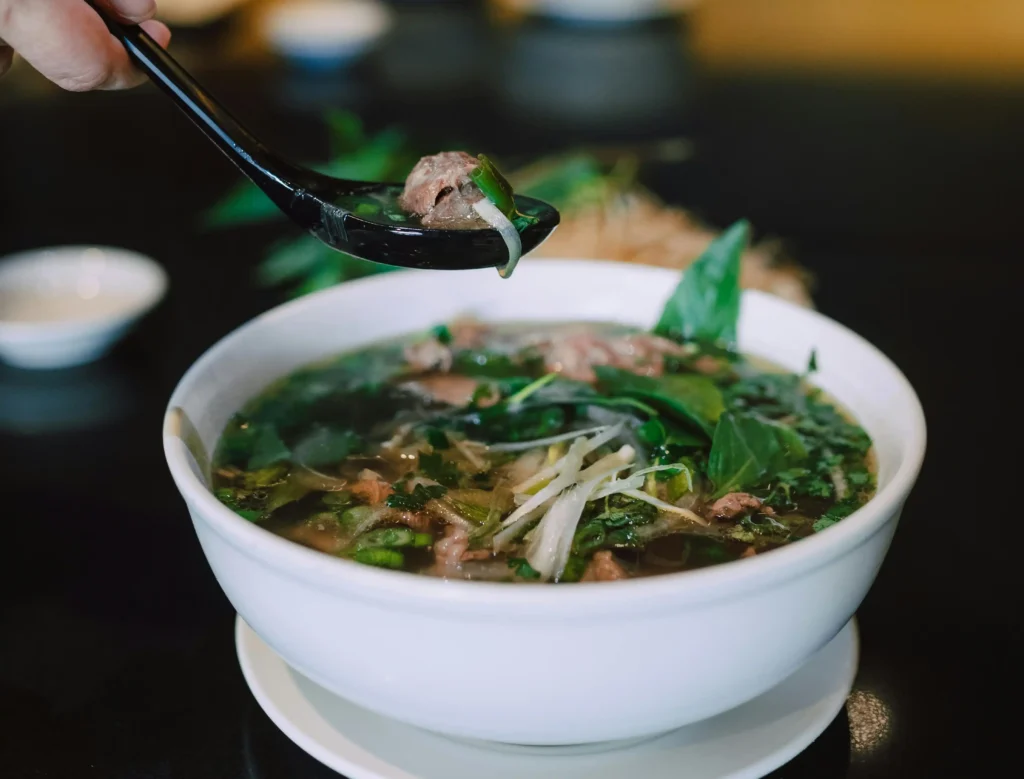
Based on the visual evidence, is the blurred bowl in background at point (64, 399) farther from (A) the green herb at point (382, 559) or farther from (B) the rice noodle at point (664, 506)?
(B) the rice noodle at point (664, 506)

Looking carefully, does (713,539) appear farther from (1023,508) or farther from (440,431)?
(1023,508)

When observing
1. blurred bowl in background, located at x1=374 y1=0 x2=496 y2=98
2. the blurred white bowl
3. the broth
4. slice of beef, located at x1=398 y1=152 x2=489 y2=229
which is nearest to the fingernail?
slice of beef, located at x1=398 y1=152 x2=489 y2=229

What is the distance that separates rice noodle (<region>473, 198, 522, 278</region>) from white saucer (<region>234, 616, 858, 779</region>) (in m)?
0.67

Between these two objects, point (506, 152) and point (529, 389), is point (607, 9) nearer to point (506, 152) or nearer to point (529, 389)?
point (506, 152)

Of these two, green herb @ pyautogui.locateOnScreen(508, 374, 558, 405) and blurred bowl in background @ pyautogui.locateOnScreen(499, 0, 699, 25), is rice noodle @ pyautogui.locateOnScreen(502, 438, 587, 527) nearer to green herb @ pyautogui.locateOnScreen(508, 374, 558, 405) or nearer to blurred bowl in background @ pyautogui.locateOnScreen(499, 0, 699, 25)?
green herb @ pyautogui.locateOnScreen(508, 374, 558, 405)

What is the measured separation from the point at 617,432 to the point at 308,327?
2.05 ft

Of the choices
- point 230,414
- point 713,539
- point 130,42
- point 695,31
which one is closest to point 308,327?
point 230,414

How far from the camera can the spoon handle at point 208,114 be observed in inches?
61.1

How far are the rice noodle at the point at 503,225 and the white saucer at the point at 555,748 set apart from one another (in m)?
0.67

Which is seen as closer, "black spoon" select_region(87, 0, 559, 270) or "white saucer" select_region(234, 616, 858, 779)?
"white saucer" select_region(234, 616, 858, 779)

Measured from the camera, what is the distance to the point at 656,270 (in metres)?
2.06

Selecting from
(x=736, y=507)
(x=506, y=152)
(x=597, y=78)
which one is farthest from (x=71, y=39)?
(x=597, y=78)

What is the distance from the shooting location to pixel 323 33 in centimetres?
501

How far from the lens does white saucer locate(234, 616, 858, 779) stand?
1.25 meters
